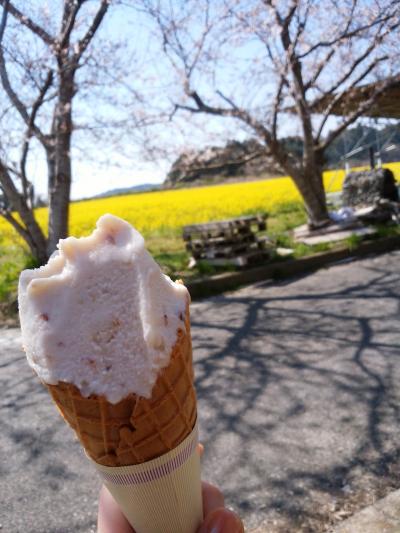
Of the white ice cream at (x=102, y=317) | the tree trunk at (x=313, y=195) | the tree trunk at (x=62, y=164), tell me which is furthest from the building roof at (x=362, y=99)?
the white ice cream at (x=102, y=317)

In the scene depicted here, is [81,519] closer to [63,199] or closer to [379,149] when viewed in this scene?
[63,199]

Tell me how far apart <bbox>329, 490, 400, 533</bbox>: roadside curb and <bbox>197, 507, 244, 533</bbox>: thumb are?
1144 mm

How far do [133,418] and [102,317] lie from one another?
0.25 metres

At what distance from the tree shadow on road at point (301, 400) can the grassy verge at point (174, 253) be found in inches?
83.7

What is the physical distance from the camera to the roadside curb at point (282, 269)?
712 cm

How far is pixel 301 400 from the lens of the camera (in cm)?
342

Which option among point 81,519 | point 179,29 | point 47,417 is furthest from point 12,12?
point 81,519

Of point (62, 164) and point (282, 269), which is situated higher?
point (62, 164)

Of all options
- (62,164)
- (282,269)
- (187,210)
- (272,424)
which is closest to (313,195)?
(282,269)

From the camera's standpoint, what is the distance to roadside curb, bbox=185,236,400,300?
7.12m

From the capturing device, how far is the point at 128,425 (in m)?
1.11

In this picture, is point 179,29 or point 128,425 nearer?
point 128,425

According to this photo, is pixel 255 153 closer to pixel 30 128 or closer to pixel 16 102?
pixel 30 128

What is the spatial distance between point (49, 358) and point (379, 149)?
1358cm
